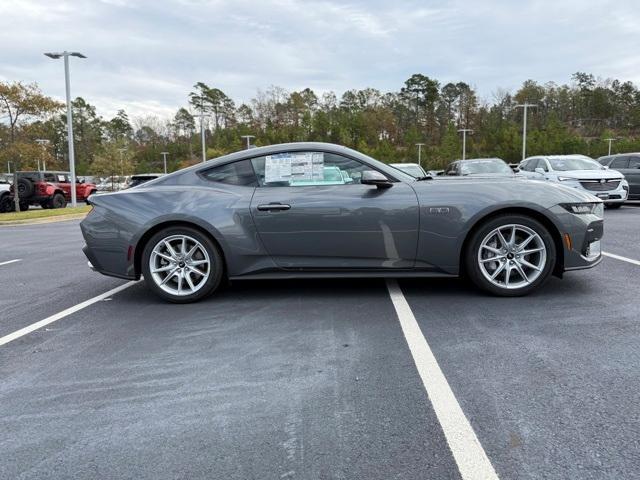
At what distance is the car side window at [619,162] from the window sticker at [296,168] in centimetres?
1394

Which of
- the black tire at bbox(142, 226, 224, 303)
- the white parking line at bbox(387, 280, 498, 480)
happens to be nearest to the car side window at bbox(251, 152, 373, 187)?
the black tire at bbox(142, 226, 224, 303)

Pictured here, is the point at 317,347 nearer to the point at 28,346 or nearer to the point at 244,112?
the point at 28,346

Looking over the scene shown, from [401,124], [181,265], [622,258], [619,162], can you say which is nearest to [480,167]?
[619,162]

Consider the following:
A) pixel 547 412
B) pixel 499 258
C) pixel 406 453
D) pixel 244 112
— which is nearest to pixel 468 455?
pixel 406 453

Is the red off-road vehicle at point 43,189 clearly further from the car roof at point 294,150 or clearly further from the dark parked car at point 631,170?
the dark parked car at point 631,170

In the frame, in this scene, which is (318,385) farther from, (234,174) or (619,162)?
(619,162)

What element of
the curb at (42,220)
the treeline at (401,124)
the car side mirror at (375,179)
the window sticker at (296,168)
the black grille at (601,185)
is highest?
the treeline at (401,124)

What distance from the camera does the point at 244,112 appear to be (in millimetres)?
75812

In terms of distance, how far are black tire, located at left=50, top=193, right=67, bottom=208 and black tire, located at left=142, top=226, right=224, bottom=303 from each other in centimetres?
2074

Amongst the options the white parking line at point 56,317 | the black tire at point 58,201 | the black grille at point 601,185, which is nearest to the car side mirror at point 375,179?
the white parking line at point 56,317

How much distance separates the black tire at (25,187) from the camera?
69.2ft

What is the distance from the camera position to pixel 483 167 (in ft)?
43.4

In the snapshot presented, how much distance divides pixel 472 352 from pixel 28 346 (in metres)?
3.11

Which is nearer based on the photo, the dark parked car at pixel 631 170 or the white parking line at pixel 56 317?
the white parking line at pixel 56 317
